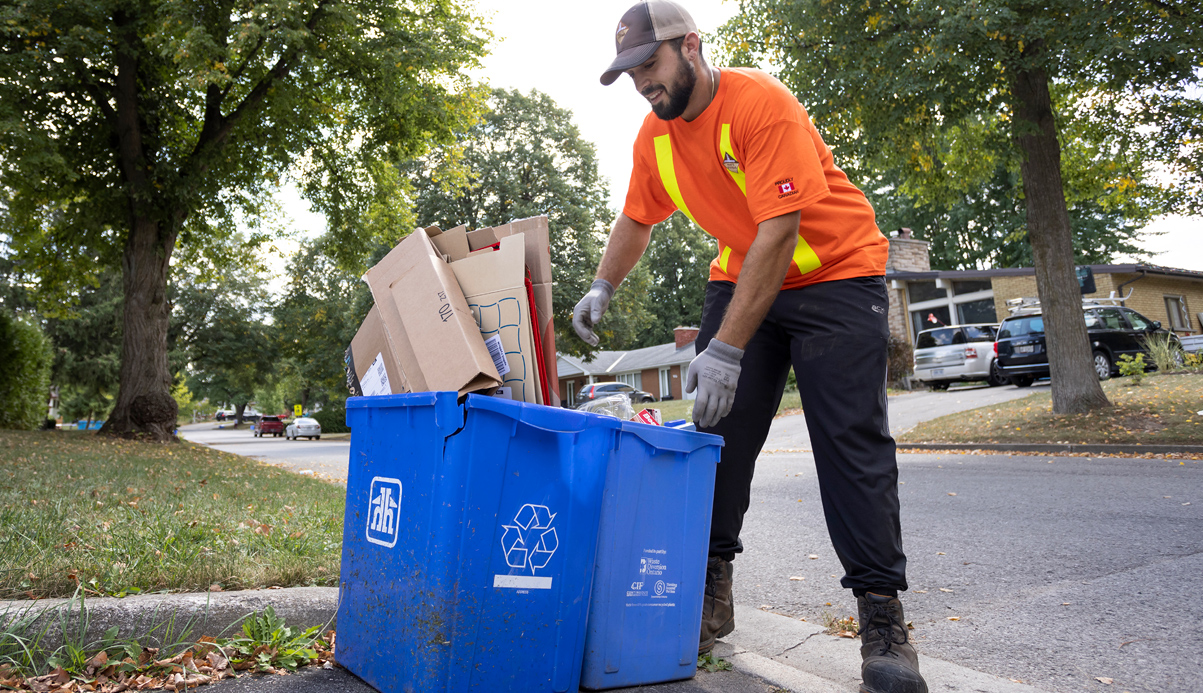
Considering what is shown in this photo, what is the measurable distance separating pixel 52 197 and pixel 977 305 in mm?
26179

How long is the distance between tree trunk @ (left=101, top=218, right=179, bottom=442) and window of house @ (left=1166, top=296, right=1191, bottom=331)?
30.8 metres

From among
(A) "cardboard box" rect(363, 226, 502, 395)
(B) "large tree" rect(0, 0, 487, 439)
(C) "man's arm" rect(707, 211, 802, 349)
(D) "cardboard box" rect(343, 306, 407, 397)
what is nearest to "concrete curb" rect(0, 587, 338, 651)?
(D) "cardboard box" rect(343, 306, 407, 397)

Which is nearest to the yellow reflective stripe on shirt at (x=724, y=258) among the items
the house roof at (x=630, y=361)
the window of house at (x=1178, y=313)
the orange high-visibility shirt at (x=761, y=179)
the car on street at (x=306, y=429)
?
the orange high-visibility shirt at (x=761, y=179)

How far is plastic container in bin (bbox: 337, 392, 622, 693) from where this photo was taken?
1.78 m

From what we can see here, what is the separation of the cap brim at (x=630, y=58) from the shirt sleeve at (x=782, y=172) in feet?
1.35

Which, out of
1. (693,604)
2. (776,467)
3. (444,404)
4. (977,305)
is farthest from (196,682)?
(977,305)

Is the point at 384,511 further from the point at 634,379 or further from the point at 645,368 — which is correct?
the point at 634,379

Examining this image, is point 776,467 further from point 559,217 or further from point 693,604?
point 559,217

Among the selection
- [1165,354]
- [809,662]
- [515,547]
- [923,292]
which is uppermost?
[923,292]

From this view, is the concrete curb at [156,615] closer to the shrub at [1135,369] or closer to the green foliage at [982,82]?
the green foliage at [982,82]

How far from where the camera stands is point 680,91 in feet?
7.82

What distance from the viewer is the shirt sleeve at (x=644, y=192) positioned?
2.74m

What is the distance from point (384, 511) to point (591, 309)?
108cm

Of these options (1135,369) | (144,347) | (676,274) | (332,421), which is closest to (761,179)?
(1135,369)
